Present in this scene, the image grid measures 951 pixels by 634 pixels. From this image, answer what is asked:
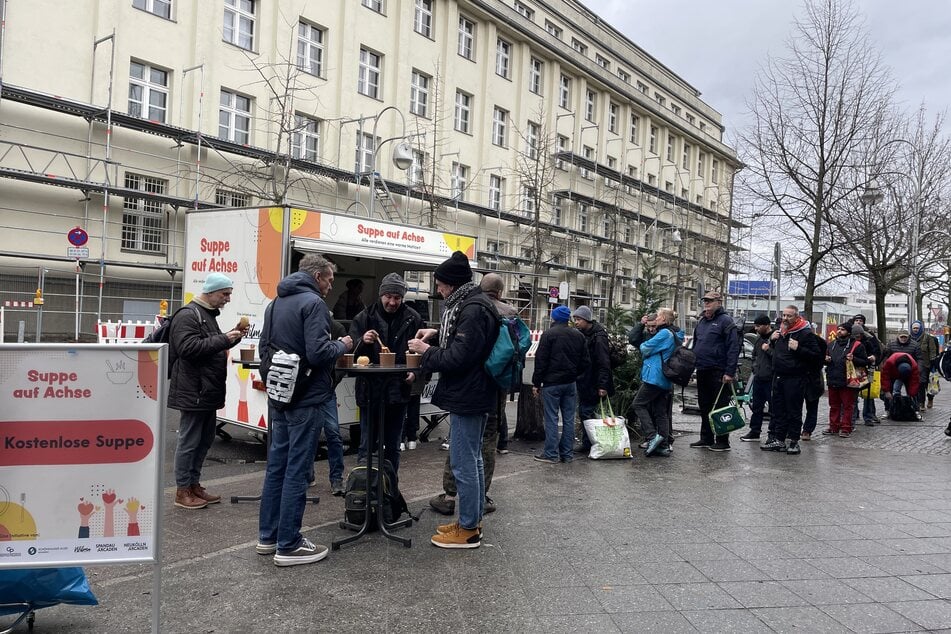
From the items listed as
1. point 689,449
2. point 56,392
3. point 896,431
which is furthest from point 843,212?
point 56,392

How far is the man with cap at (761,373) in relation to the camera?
998 cm

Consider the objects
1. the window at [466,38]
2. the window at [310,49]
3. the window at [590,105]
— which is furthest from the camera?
the window at [590,105]

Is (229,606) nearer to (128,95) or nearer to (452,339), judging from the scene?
(452,339)

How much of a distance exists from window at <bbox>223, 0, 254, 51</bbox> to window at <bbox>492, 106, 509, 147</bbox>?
12282mm

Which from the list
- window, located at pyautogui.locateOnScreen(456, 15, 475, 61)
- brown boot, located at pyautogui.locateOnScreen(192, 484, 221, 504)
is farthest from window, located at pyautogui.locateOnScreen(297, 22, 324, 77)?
brown boot, located at pyautogui.locateOnScreen(192, 484, 221, 504)

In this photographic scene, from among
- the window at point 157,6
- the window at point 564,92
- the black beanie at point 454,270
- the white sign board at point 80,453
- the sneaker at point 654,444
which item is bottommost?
the sneaker at point 654,444

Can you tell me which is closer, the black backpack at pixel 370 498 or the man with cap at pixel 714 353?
the black backpack at pixel 370 498

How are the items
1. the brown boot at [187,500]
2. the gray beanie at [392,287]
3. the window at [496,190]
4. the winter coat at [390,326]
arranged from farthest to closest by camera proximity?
the window at [496,190]
the winter coat at [390,326]
the gray beanie at [392,287]
the brown boot at [187,500]

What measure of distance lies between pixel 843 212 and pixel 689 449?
48.7 ft

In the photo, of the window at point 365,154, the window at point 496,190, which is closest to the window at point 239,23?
the window at point 365,154

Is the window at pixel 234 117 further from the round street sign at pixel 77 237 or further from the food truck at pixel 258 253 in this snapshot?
the food truck at pixel 258 253

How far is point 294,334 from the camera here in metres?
4.58

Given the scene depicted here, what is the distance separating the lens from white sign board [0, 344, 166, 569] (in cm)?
319

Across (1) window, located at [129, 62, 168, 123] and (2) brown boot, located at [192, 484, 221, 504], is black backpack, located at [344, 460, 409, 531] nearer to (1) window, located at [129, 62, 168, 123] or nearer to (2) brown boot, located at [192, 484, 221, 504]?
(2) brown boot, located at [192, 484, 221, 504]
